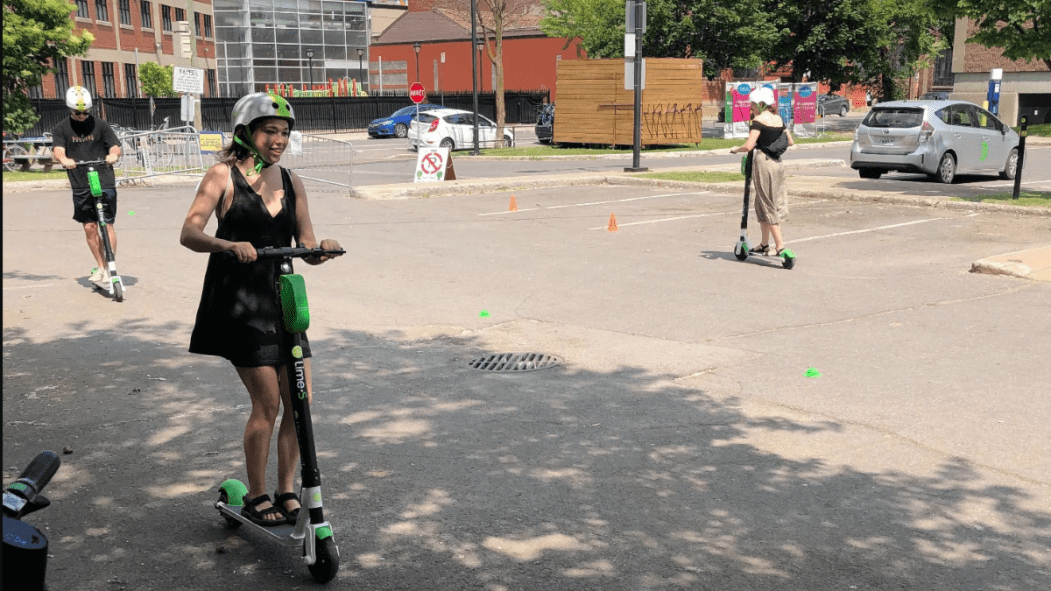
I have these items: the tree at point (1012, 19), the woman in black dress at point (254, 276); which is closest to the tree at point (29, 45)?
the tree at point (1012, 19)

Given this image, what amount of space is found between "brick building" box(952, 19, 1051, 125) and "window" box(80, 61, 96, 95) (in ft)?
138

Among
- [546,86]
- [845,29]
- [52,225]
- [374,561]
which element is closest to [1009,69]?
[845,29]

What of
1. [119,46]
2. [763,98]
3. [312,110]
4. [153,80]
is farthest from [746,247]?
[119,46]

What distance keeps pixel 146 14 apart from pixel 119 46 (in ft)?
12.6

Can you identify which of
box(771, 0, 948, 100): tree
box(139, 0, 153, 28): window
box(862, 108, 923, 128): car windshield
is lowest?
box(862, 108, 923, 128): car windshield

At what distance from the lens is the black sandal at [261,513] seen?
425cm

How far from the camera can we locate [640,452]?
215 inches

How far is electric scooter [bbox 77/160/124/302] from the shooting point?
977 cm

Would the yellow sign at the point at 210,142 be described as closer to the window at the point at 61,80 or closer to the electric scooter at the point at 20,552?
the electric scooter at the point at 20,552

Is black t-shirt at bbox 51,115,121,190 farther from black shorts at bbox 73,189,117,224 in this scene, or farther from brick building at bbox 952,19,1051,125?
brick building at bbox 952,19,1051,125

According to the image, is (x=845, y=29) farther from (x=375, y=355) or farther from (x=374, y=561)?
(x=374, y=561)

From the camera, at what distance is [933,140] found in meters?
20.3

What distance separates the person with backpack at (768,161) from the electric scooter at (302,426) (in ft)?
26.6

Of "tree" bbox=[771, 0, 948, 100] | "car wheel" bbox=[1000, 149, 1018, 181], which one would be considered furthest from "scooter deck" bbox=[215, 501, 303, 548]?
"tree" bbox=[771, 0, 948, 100]
